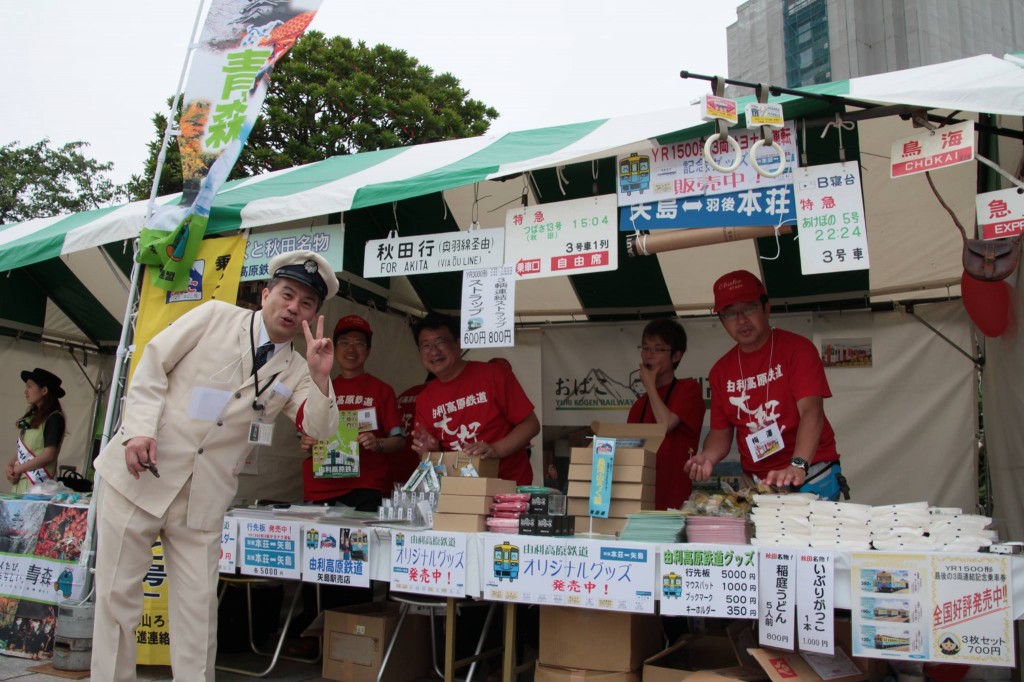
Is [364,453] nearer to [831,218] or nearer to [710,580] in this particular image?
[710,580]

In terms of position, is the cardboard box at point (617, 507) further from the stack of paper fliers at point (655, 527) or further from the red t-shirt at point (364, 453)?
the red t-shirt at point (364, 453)

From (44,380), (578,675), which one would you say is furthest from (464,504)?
(44,380)

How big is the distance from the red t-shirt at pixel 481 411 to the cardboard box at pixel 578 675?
1504mm

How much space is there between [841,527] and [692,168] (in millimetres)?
1544

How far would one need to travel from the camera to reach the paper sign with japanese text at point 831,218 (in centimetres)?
292

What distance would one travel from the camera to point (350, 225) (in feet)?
17.0

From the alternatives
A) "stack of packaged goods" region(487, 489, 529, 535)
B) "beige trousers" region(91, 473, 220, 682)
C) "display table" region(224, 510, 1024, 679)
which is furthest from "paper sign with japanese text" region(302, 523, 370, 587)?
"beige trousers" region(91, 473, 220, 682)

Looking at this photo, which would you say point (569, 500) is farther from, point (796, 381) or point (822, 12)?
point (822, 12)

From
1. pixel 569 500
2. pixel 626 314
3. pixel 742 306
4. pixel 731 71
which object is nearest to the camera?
pixel 569 500

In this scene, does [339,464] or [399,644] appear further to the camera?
[339,464]

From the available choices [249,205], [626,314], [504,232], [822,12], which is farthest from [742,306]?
[822,12]

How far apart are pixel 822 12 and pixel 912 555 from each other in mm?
33348

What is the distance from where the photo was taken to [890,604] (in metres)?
2.46

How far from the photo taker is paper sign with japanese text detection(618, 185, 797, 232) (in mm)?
3096
